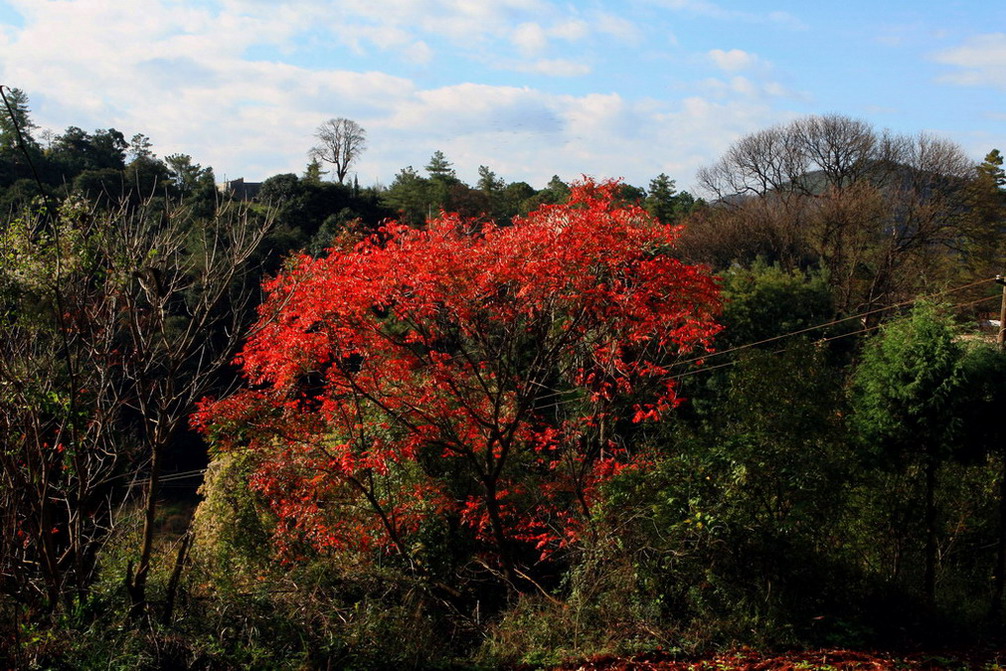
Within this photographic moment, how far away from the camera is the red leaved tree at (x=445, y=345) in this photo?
25.7 ft

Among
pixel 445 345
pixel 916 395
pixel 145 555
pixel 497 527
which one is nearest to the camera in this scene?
pixel 145 555

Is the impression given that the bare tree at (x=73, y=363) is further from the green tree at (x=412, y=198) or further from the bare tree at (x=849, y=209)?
the green tree at (x=412, y=198)

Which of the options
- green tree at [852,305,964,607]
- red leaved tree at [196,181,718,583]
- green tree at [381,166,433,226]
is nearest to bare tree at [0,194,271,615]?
red leaved tree at [196,181,718,583]

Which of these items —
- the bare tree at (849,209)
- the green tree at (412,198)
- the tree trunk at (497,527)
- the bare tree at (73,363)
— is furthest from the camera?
the green tree at (412,198)

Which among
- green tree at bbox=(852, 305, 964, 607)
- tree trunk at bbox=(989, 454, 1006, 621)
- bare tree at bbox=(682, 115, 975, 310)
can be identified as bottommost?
tree trunk at bbox=(989, 454, 1006, 621)

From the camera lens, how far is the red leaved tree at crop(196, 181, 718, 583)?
7.84 meters

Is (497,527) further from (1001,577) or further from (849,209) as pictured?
(849,209)

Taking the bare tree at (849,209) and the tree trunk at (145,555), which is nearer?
the tree trunk at (145,555)

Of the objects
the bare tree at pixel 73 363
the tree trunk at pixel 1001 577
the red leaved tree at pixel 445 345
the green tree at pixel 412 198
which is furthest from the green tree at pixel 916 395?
the green tree at pixel 412 198

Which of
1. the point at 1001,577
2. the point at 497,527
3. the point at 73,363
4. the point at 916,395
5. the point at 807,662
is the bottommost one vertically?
the point at 1001,577

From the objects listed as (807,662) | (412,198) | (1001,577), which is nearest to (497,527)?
(807,662)

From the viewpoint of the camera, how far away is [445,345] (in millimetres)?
9109

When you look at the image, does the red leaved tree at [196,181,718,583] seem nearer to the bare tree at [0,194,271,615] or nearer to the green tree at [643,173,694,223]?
the bare tree at [0,194,271,615]

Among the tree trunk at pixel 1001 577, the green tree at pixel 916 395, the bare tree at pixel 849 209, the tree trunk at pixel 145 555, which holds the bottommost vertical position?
the tree trunk at pixel 1001 577
